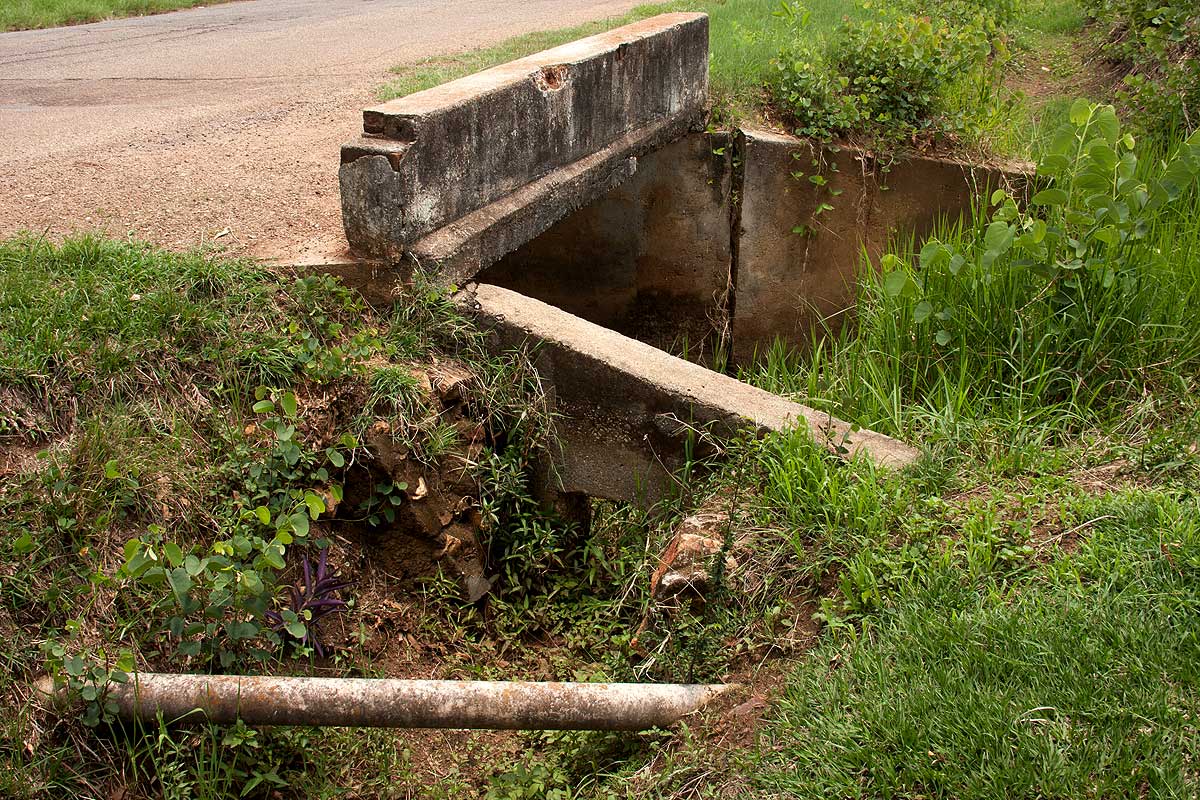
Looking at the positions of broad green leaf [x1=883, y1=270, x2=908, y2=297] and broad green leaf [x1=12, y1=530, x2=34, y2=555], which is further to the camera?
broad green leaf [x1=883, y1=270, x2=908, y2=297]

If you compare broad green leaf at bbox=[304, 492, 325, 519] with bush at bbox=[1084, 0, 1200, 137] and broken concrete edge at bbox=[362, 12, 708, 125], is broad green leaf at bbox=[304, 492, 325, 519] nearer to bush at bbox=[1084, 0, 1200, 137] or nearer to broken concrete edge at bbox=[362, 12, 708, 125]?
broken concrete edge at bbox=[362, 12, 708, 125]

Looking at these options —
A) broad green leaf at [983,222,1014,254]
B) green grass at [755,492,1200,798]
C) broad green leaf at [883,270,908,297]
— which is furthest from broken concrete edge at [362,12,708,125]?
green grass at [755,492,1200,798]

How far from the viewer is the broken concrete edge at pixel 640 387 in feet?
11.5

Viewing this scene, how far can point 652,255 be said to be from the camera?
20.9 feet

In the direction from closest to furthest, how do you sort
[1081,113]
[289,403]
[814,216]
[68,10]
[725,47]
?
[289,403]
[1081,113]
[814,216]
[725,47]
[68,10]

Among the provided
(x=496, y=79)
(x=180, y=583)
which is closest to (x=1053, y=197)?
(x=496, y=79)

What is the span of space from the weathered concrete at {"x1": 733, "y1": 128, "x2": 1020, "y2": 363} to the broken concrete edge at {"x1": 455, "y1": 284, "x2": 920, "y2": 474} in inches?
98.8

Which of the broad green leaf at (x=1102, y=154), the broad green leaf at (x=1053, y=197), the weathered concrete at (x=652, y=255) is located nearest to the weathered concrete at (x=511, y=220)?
the weathered concrete at (x=652, y=255)

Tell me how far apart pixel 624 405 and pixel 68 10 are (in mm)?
8750

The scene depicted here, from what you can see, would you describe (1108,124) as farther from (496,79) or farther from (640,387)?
(496,79)

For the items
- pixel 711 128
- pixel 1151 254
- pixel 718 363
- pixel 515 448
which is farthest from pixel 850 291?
pixel 515 448

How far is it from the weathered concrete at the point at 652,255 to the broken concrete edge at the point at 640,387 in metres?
1.88

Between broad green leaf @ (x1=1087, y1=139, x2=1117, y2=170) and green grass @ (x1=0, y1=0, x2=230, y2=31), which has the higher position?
green grass @ (x1=0, y1=0, x2=230, y2=31)

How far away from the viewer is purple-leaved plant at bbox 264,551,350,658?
3033 millimetres
